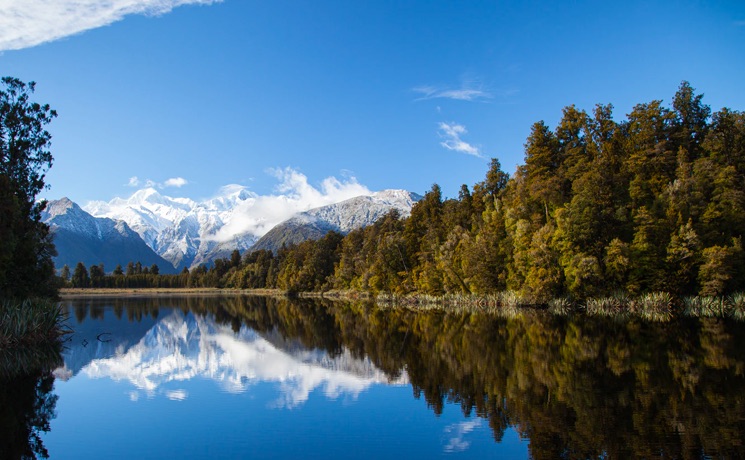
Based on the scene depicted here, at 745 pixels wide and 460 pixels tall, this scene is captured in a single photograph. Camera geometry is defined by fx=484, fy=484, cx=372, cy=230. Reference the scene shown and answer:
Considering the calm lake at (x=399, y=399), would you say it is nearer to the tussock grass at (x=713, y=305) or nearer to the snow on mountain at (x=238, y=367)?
the snow on mountain at (x=238, y=367)

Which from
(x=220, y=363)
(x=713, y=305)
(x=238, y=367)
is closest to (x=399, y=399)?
(x=238, y=367)

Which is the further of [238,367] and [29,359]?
[29,359]

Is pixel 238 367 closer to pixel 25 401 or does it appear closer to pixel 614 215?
pixel 25 401

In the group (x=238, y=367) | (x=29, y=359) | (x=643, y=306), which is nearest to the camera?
(x=238, y=367)

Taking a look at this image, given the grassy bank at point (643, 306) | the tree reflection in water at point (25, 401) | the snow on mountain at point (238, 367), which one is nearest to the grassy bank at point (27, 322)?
the tree reflection in water at point (25, 401)

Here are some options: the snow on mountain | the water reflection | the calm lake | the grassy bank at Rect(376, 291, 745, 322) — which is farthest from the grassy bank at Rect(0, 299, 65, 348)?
the grassy bank at Rect(376, 291, 745, 322)

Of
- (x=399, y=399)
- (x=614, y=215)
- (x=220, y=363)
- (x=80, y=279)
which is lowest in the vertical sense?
(x=220, y=363)

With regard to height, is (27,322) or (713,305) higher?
(27,322)

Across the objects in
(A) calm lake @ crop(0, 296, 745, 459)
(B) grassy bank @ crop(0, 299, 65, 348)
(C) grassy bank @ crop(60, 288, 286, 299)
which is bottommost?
(C) grassy bank @ crop(60, 288, 286, 299)

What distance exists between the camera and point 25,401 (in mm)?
18969

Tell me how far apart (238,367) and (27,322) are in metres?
16.7

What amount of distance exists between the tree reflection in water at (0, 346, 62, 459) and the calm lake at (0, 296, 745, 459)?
0.09 metres

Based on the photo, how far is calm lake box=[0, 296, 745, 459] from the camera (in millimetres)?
13312

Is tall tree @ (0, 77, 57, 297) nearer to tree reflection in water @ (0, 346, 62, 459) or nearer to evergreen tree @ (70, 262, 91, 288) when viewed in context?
tree reflection in water @ (0, 346, 62, 459)
